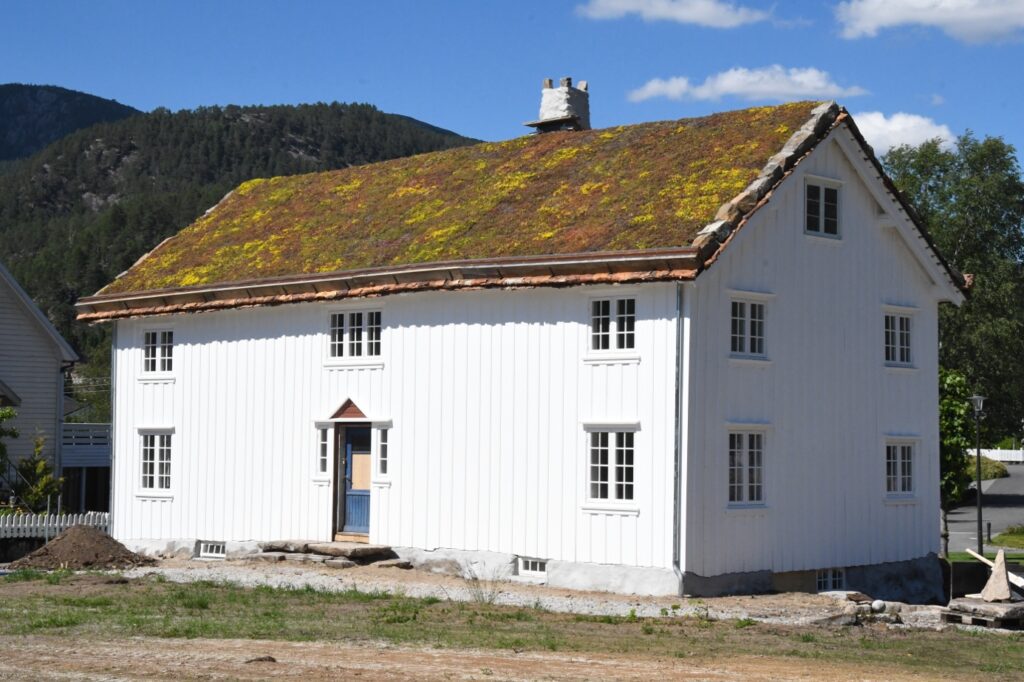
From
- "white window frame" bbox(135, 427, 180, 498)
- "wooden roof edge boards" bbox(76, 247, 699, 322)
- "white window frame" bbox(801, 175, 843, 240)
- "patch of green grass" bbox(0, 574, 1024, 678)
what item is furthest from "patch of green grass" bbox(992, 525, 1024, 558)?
"white window frame" bbox(135, 427, 180, 498)

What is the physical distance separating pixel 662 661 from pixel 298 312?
1556 centimetres

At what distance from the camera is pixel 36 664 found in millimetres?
15188

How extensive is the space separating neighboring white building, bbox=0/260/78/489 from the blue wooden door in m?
17.6

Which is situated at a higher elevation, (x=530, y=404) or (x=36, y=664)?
(x=530, y=404)

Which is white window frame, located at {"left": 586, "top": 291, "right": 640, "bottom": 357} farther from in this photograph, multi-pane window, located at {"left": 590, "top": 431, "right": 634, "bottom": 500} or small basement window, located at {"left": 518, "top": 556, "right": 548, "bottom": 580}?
small basement window, located at {"left": 518, "top": 556, "right": 548, "bottom": 580}

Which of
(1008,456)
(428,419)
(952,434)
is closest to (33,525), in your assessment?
(428,419)

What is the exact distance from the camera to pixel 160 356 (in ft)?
108

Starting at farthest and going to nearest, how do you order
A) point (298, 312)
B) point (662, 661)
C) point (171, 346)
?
point (171, 346)
point (298, 312)
point (662, 661)

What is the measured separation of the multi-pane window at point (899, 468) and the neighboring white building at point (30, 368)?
25.7 m

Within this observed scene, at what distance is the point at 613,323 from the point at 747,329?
2.39 metres

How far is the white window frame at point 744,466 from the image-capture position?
25312mm

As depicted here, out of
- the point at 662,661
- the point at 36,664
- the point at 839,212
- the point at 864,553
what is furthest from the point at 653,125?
the point at 36,664

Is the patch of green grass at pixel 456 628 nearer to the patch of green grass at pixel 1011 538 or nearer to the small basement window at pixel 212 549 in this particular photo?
the small basement window at pixel 212 549

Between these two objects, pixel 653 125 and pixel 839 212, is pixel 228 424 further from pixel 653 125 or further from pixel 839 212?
pixel 839 212
